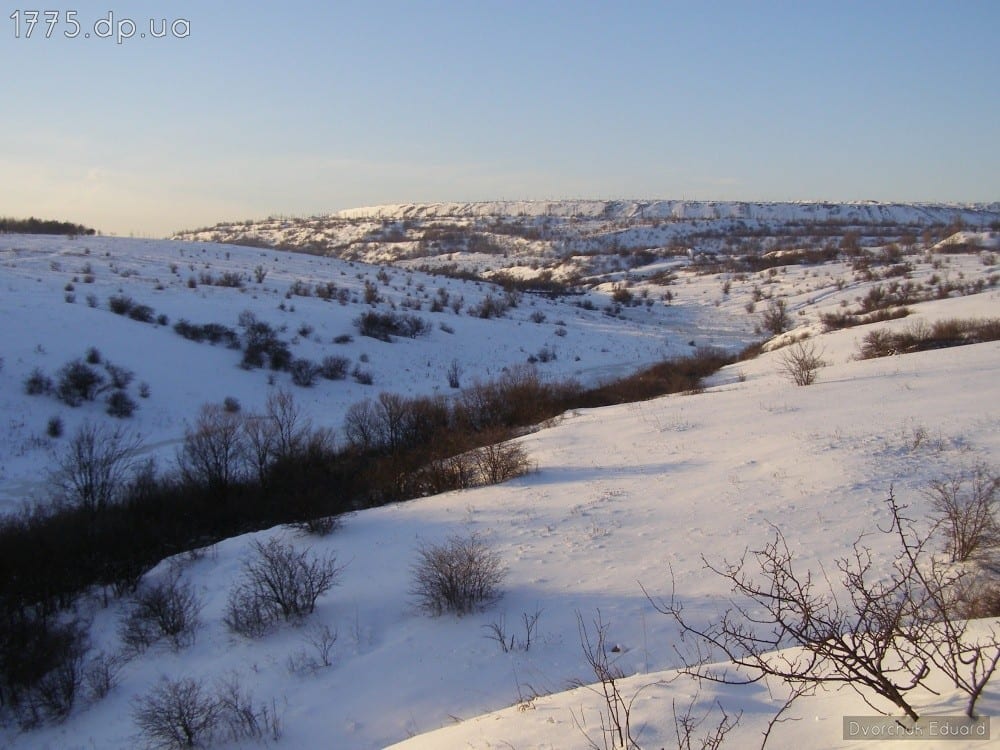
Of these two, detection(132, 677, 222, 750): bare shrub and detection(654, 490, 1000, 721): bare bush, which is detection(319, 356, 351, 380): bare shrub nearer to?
detection(132, 677, 222, 750): bare shrub

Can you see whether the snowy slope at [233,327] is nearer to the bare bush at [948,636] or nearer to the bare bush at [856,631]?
the bare bush at [856,631]

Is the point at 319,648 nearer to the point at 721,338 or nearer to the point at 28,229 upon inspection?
the point at 721,338

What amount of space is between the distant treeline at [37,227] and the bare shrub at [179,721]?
163ft

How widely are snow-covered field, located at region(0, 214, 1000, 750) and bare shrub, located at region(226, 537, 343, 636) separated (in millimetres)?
232

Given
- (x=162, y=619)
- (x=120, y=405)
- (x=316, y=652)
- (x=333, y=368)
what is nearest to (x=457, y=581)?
(x=316, y=652)

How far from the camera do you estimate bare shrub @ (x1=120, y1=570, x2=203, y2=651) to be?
8.49 metres

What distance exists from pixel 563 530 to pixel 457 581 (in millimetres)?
2179

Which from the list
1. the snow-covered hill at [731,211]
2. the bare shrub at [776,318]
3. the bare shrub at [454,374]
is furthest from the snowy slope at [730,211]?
the bare shrub at [454,374]

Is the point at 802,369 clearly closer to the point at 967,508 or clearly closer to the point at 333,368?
the point at 967,508

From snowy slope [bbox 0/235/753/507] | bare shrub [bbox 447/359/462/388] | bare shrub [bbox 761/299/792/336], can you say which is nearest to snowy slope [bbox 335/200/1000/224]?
bare shrub [bbox 761/299/792/336]

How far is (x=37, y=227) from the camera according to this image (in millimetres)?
47344

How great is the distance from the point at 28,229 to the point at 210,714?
53.0 m

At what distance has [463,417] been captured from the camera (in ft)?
61.5

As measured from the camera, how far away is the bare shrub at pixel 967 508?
678cm
